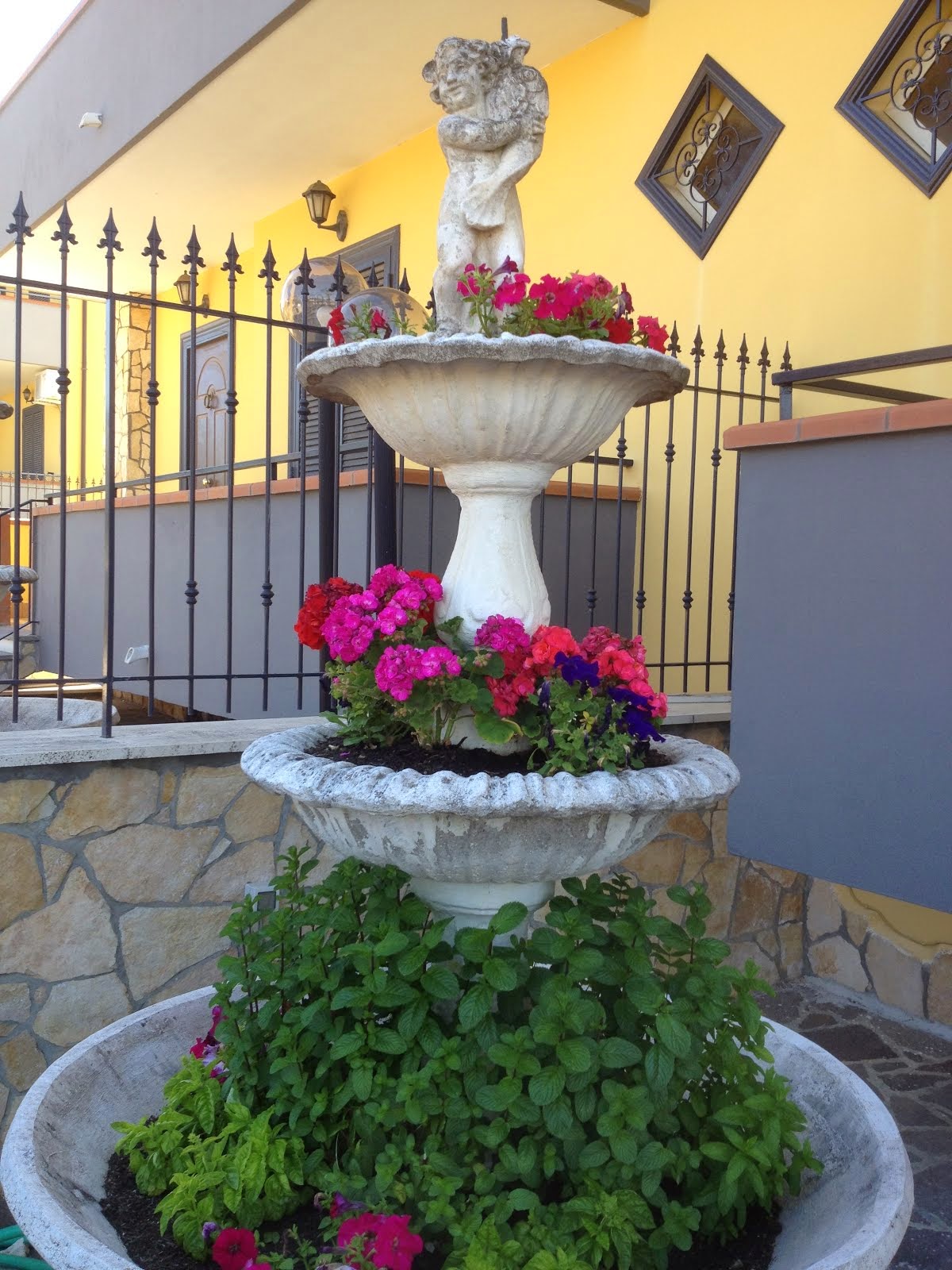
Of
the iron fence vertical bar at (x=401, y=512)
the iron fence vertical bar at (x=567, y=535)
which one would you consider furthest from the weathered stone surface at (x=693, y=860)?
the iron fence vertical bar at (x=401, y=512)

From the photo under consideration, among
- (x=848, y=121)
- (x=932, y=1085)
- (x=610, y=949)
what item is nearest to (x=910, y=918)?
(x=932, y=1085)

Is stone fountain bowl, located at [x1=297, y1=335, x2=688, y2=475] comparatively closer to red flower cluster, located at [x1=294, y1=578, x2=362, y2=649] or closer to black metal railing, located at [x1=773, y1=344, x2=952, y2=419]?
red flower cluster, located at [x1=294, y1=578, x2=362, y2=649]

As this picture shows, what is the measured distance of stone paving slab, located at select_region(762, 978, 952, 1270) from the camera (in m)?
2.77

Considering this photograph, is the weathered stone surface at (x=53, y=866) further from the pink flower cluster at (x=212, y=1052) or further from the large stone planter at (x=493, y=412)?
the large stone planter at (x=493, y=412)

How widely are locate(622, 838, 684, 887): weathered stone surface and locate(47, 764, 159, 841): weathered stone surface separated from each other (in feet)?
6.46

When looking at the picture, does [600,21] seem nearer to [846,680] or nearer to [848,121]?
[848,121]

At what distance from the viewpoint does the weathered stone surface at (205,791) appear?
10.6ft

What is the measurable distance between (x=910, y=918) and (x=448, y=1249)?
322 centimetres

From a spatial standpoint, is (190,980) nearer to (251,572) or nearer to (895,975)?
(251,572)

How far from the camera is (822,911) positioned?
465 cm

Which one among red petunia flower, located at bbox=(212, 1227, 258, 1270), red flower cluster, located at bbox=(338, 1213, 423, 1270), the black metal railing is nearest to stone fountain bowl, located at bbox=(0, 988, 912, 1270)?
red petunia flower, located at bbox=(212, 1227, 258, 1270)

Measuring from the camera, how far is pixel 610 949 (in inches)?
Result: 75.6

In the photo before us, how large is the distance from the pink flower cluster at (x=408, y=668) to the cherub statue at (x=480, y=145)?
0.68 meters

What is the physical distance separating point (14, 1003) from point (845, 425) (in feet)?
9.64
